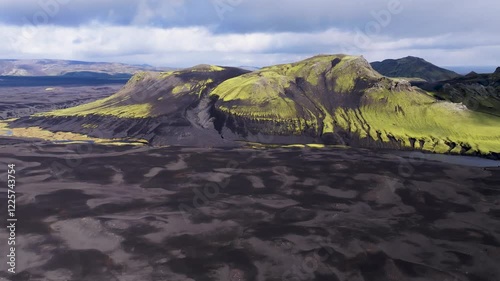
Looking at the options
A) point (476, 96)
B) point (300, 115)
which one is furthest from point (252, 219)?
point (476, 96)

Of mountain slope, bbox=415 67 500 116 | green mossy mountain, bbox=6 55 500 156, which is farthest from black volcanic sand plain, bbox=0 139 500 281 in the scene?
mountain slope, bbox=415 67 500 116

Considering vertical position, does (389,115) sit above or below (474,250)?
above

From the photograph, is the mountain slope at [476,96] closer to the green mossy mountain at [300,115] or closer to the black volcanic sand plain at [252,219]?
the green mossy mountain at [300,115]

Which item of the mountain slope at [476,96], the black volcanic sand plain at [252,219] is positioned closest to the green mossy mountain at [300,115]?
the mountain slope at [476,96]

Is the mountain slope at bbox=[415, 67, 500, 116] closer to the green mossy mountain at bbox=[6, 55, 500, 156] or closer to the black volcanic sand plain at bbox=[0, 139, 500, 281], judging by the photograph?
the green mossy mountain at bbox=[6, 55, 500, 156]

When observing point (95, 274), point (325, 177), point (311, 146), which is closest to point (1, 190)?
point (95, 274)

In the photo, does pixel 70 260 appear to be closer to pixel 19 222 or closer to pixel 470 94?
pixel 19 222
